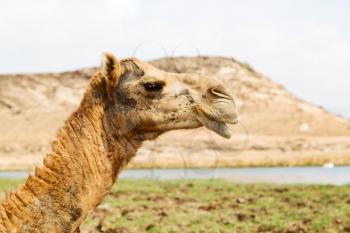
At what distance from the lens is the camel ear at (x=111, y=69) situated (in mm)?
5387

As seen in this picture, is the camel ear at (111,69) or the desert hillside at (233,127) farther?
the desert hillside at (233,127)

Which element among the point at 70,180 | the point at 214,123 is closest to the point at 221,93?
the point at 214,123

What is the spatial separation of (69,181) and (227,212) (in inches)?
375

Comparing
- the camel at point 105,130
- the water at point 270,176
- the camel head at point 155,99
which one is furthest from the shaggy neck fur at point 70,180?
the water at point 270,176

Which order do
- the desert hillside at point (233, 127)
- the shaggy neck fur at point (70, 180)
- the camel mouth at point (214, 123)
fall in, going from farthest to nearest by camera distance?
1. the desert hillside at point (233, 127)
2. the camel mouth at point (214, 123)
3. the shaggy neck fur at point (70, 180)

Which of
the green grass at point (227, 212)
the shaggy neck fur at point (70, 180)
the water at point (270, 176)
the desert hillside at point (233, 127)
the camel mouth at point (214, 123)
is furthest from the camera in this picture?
the desert hillside at point (233, 127)

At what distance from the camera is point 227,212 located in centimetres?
1438

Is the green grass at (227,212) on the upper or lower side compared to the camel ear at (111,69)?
lower

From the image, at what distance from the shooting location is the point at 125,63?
221 inches

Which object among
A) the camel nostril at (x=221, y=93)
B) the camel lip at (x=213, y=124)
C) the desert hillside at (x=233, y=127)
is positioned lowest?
the desert hillside at (x=233, y=127)

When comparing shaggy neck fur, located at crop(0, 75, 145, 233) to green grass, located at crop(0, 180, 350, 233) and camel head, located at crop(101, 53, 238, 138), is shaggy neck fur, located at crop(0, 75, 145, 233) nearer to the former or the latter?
camel head, located at crop(101, 53, 238, 138)

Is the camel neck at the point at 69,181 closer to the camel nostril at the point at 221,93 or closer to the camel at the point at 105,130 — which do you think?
the camel at the point at 105,130

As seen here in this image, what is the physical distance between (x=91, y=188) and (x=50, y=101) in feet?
296

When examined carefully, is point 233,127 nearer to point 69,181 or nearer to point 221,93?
point 221,93
